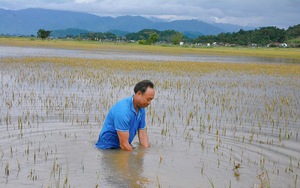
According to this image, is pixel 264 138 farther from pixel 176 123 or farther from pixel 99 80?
pixel 99 80

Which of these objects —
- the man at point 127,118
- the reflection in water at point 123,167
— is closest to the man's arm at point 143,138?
the man at point 127,118

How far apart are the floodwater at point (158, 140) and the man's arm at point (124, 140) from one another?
120mm

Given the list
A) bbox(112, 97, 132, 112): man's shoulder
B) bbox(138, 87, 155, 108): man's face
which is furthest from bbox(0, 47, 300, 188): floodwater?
bbox(138, 87, 155, 108): man's face

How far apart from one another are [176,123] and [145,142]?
226cm

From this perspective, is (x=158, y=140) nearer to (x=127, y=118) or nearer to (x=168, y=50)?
(x=127, y=118)

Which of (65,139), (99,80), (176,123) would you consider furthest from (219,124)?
(99,80)

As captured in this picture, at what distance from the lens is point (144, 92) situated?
5.25 metres

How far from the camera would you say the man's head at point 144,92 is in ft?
17.1

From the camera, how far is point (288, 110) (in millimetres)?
10438

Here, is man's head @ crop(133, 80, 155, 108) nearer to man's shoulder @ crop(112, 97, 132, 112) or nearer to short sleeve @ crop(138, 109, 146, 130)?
man's shoulder @ crop(112, 97, 132, 112)

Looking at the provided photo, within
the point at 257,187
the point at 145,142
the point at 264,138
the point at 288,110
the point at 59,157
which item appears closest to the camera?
the point at 257,187

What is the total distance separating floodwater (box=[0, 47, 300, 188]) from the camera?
5070 mm

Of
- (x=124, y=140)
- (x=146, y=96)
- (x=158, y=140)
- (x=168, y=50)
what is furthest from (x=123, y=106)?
(x=168, y=50)

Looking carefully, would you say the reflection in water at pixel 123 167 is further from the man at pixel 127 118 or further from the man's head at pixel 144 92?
the man's head at pixel 144 92
